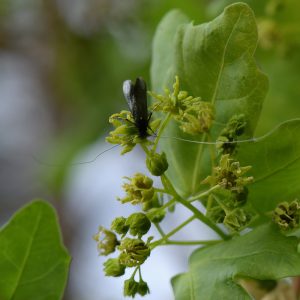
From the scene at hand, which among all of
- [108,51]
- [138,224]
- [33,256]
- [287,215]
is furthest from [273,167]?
[108,51]

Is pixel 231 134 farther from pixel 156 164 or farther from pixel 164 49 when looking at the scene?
pixel 164 49

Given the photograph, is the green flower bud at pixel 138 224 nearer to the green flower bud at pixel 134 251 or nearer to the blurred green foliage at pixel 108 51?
the green flower bud at pixel 134 251

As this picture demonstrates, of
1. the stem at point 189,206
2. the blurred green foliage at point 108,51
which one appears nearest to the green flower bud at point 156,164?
the stem at point 189,206

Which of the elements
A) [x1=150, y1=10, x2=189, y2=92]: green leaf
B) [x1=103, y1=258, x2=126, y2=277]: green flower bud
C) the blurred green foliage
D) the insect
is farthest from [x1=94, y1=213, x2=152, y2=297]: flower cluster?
the blurred green foliage

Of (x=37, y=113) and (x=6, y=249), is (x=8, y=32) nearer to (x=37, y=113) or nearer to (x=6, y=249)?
(x=37, y=113)

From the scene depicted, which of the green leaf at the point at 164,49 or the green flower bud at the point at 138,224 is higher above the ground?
the green leaf at the point at 164,49

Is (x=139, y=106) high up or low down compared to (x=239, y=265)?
up

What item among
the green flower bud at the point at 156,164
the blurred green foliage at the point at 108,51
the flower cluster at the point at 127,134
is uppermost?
the blurred green foliage at the point at 108,51

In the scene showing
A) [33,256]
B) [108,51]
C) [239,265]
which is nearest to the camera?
[239,265]
